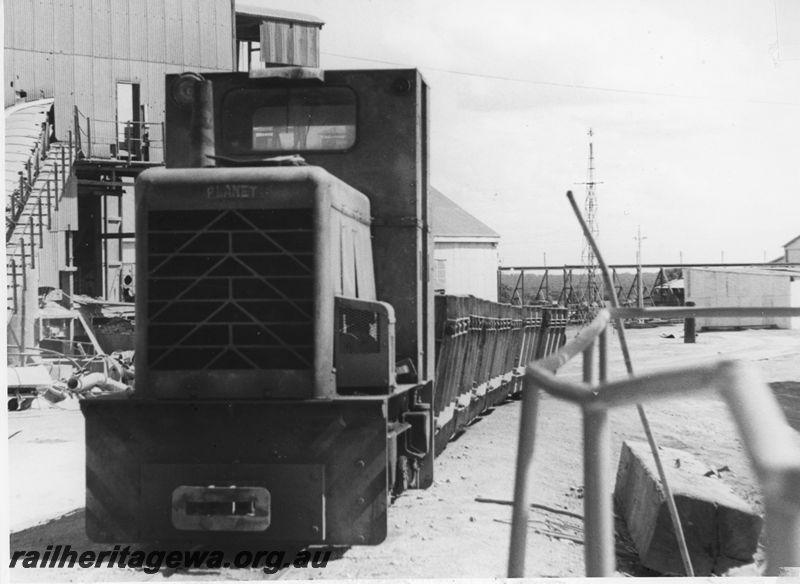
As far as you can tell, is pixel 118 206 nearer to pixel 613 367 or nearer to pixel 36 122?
pixel 36 122

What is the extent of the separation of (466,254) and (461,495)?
78.2 ft

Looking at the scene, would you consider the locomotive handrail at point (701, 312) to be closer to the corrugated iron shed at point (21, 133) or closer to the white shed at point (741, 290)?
the corrugated iron shed at point (21, 133)

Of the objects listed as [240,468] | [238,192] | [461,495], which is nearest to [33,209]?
[461,495]

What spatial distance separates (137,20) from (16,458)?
9418mm

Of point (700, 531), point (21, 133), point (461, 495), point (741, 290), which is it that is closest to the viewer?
point (700, 531)

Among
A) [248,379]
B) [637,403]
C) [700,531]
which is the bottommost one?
[700,531]

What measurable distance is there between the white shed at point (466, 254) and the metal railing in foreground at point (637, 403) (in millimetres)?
26494

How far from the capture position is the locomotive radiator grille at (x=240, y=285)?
468 cm

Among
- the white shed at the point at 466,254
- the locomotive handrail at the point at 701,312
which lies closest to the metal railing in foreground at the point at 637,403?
the locomotive handrail at the point at 701,312

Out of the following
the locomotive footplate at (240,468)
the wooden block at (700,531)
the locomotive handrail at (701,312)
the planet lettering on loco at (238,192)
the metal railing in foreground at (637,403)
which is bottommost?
the wooden block at (700,531)

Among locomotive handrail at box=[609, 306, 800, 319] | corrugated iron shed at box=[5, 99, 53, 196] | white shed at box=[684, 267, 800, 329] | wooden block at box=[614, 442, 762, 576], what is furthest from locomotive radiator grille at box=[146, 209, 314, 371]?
white shed at box=[684, 267, 800, 329]

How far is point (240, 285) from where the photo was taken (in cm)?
468

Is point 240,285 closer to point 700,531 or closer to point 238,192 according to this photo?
point 238,192

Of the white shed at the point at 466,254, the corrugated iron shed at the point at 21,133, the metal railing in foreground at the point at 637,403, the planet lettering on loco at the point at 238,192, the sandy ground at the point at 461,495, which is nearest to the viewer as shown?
the metal railing in foreground at the point at 637,403
